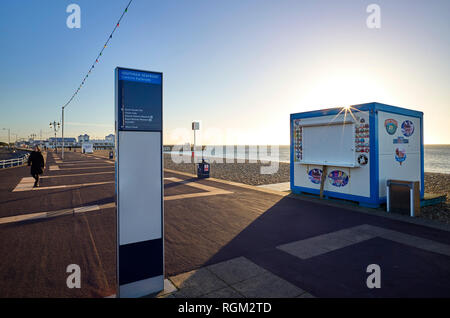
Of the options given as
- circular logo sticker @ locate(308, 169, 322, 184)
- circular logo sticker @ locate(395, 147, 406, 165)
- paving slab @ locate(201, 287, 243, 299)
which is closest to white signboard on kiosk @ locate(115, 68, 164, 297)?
paving slab @ locate(201, 287, 243, 299)

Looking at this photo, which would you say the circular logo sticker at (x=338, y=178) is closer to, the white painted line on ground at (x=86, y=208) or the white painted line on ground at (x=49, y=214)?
the white painted line on ground at (x=49, y=214)

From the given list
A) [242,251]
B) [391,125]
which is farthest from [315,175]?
[242,251]

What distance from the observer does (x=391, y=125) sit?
332 inches

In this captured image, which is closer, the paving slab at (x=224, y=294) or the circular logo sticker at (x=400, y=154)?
the paving slab at (x=224, y=294)

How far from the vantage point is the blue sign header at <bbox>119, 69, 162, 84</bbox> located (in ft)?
10.3

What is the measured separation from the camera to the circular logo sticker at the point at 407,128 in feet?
29.0

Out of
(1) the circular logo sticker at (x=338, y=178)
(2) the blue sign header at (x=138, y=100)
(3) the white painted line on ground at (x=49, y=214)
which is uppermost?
(2) the blue sign header at (x=138, y=100)

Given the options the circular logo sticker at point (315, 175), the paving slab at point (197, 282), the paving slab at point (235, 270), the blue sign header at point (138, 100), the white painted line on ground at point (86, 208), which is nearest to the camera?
the blue sign header at point (138, 100)

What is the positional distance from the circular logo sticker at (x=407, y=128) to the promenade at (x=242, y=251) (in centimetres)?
351

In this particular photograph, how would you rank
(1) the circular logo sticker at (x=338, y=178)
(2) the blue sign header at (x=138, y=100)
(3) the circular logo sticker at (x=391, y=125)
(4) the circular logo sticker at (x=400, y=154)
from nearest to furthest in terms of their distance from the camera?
(2) the blue sign header at (x=138, y=100), (3) the circular logo sticker at (x=391, y=125), (4) the circular logo sticker at (x=400, y=154), (1) the circular logo sticker at (x=338, y=178)

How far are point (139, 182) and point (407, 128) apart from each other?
9409 mm

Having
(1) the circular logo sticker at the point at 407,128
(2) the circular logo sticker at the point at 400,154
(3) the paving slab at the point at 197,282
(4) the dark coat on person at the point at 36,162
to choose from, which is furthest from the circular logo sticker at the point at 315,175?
(4) the dark coat on person at the point at 36,162

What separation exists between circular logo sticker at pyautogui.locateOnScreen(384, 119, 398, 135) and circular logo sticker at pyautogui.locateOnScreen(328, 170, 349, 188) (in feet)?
6.33
